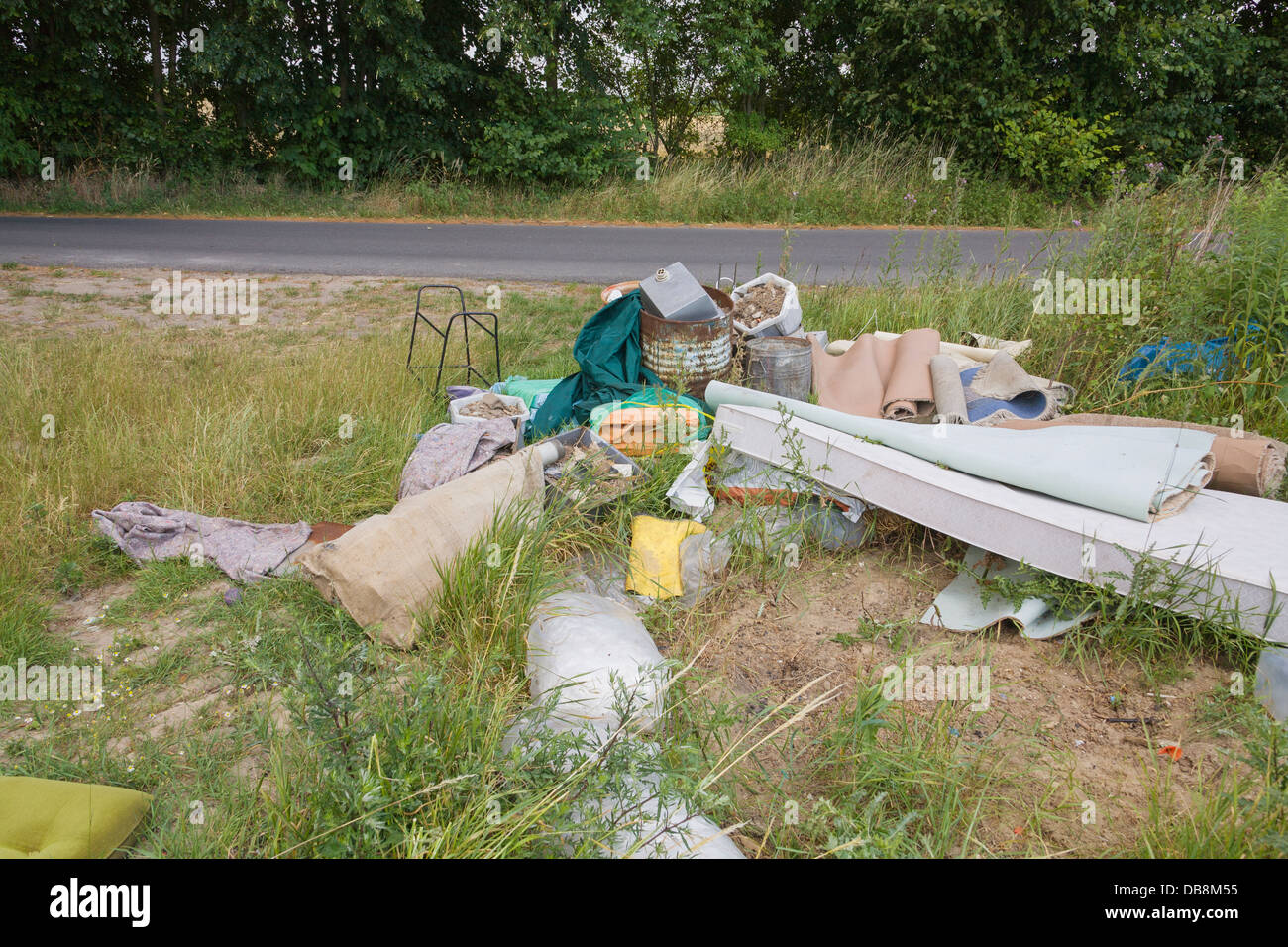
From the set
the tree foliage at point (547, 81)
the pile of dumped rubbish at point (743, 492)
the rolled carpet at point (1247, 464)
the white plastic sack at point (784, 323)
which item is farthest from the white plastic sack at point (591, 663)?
the tree foliage at point (547, 81)

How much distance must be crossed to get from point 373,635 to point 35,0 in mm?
Result: 15346

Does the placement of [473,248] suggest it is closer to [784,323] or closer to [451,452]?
[784,323]

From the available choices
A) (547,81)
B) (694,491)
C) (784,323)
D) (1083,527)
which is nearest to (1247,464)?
(1083,527)

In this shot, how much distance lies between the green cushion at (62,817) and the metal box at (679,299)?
3471 mm

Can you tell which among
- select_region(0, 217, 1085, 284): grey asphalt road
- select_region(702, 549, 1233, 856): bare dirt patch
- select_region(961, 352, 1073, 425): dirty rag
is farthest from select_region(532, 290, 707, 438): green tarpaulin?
select_region(0, 217, 1085, 284): grey asphalt road

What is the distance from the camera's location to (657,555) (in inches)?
140

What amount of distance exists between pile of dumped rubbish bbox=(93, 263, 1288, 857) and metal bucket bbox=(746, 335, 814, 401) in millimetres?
11

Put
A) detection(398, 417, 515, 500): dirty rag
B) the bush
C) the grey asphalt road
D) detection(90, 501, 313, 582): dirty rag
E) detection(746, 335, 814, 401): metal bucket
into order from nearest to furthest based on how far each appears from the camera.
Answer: detection(90, 501, 313, 582): dirty rag → detection(398, 417, 515, 500): dirty rag → detection(746, 335, 814, 401): metal bucket → the grey asphalt road → the bush

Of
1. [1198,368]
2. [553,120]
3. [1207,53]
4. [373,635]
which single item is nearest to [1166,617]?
[1198,368]

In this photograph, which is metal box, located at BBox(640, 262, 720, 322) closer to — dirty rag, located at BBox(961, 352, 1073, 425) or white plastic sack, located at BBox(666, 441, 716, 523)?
white plastic sack, located at BBox(666, 441, 716, 523)

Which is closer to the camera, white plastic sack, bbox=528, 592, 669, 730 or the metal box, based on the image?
white plastic sack, bbox=528, 592, 669, 730

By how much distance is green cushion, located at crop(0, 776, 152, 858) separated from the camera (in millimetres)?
2094

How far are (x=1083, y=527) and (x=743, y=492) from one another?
1.46m

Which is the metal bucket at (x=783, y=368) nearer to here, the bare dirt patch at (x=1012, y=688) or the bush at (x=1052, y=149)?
the bare dirt patch at (x=1012, y=688)
